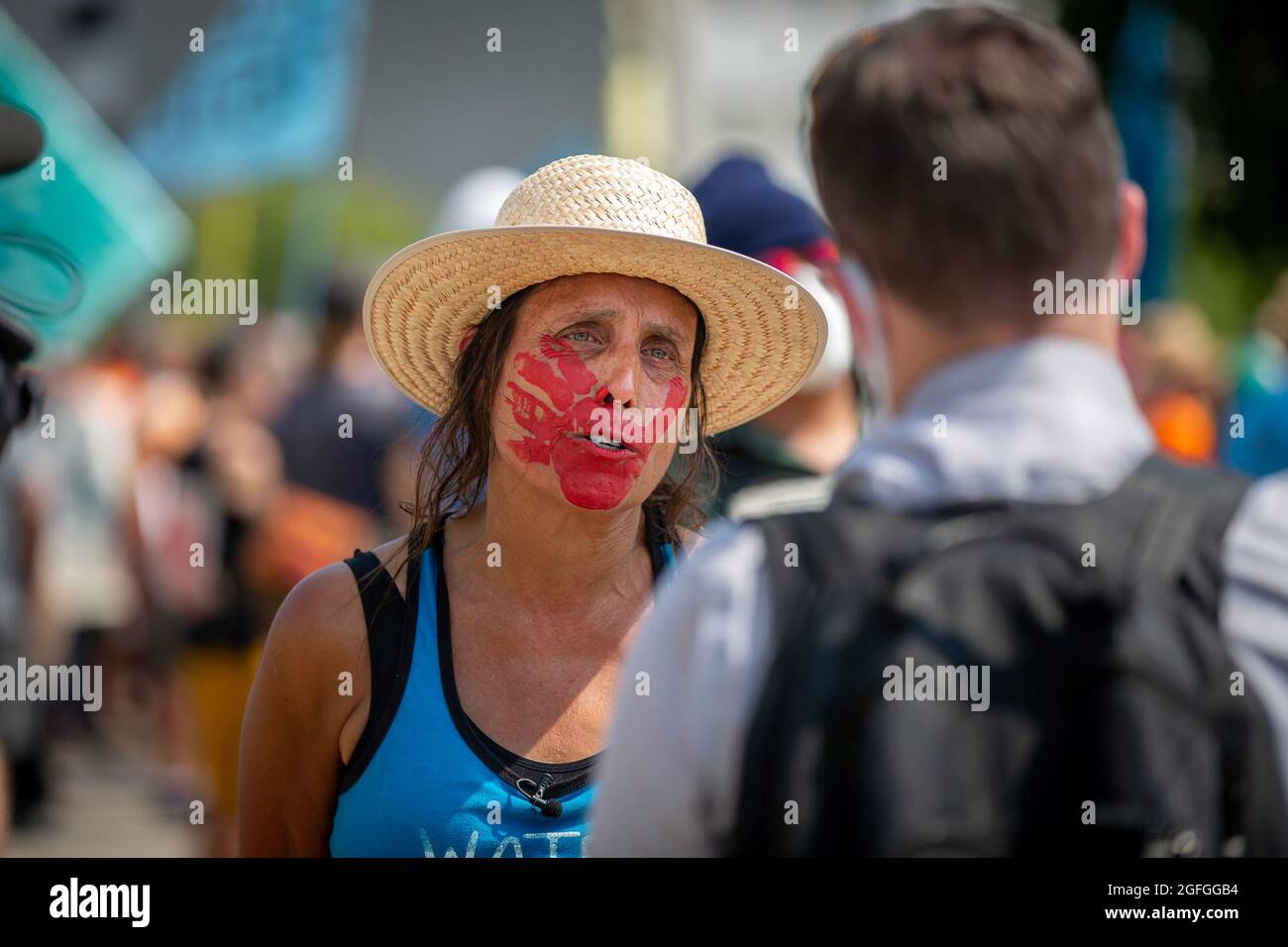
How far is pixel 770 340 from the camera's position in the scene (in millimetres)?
2730

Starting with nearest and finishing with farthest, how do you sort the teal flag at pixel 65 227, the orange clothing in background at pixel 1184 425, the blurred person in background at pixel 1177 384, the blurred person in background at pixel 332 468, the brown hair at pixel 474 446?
the brown hair at pixel 474 446, the teal flag at pixel 65 227, the blurred person in background at pixel 332 468, the orange clothing in background at pixel 1184 425, the blurred person in background at pixel 1177 384

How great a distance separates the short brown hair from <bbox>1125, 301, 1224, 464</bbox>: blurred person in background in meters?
5.73

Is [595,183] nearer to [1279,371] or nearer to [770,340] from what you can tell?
[770,340]

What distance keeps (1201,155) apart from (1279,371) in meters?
11.0

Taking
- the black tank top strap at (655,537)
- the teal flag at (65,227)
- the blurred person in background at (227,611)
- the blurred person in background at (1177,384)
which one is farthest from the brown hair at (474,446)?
the blurred person in background at (1177,384)

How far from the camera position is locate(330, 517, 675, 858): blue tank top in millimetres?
2227

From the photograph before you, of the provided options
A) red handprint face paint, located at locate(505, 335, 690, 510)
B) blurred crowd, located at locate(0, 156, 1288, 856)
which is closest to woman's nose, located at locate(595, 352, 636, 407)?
red handprint face paint, located at locate(505, 335, 690, 510)

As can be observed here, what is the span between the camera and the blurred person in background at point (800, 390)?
12.3ft

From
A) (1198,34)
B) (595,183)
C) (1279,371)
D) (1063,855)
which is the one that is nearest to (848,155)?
(1063,855)

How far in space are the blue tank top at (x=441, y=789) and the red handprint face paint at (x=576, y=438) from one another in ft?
1.17

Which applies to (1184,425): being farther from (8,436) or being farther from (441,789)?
(8,436)

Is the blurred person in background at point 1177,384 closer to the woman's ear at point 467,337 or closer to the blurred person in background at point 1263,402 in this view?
the blurred person in background at point 1263,402

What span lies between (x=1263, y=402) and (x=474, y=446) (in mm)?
4475

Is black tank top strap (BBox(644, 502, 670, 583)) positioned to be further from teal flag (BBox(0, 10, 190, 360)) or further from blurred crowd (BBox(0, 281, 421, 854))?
teal flag (BBox(0, 10, 190, 360))
